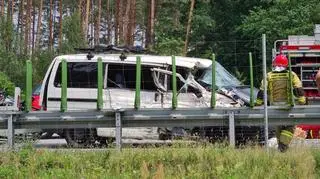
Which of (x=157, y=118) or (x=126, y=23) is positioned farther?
(x=126, y=23)

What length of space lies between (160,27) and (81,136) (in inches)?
1321

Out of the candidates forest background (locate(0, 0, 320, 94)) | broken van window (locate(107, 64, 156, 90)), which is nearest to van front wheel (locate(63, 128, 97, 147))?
broken van window (locate(107, 64, 156, 90))

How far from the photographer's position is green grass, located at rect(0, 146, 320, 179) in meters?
7.61

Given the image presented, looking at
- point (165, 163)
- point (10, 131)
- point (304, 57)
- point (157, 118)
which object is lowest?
point (165, 163)

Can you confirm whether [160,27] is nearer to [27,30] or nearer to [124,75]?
[27,30]

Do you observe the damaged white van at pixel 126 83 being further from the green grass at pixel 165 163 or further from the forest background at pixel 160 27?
the forest background at pixel 160 27

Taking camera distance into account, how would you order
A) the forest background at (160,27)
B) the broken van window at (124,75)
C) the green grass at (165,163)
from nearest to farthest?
the green grass at (165,163) → the broken van window at (124,75) → the forest background at (160,27)

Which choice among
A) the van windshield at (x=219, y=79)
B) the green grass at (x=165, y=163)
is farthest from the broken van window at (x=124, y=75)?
the green grass at (x=165, y=163)

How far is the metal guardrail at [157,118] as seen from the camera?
10516 mm

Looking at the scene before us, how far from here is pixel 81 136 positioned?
12.2 m

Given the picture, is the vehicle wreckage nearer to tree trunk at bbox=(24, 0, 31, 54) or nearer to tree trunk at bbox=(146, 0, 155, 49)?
tree trunk at bbox=(146, 0, 155, 49)

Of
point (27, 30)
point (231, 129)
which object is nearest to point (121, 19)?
point (27, 30)

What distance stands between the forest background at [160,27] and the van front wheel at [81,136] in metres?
22.3

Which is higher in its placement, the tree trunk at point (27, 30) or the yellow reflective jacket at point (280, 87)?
the tree trunk at point (27, 30)
